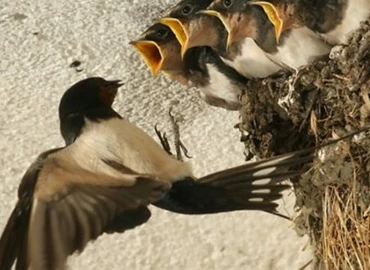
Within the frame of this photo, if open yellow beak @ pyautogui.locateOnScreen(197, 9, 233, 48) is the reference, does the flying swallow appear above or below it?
below

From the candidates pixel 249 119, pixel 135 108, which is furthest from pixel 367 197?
pixel 135 108

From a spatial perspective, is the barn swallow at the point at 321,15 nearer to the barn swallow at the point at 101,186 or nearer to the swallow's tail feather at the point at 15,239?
A: the barn swallow at the point at 101,186

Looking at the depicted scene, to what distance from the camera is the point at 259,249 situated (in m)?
1.87

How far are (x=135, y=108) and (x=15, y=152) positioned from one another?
0.23 meters

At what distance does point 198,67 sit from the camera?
1641 millimetres

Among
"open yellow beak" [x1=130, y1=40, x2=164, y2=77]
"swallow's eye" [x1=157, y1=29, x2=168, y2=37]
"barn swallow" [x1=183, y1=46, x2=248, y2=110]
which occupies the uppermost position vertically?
"swallow's eye" [x1=157, y1=29, x2=168, y2=37]

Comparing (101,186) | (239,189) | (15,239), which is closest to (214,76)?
(239,189)

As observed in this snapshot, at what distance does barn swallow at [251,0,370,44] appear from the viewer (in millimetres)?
1455

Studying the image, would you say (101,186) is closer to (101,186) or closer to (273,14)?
(101,186)

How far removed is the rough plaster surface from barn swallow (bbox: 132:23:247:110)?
1.05ft

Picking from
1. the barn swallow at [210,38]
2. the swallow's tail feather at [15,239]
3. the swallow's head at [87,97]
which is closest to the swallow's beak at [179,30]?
the barn swallow at [210,38]

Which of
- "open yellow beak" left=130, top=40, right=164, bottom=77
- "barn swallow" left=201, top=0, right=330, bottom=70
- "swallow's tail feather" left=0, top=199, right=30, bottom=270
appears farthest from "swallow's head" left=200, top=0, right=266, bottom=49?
"swallow's tail feather" left=0, top=199, right=30, bottom=270

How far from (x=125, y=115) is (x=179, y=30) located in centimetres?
46

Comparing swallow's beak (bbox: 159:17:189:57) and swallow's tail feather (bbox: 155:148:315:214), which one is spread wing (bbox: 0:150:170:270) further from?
swallow's beak (bbox: 159:17:189:57)
